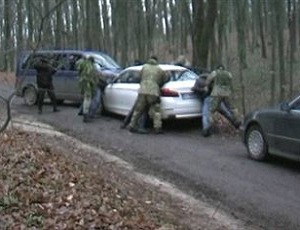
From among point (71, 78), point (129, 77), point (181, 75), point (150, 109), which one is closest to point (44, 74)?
point (71, 78)

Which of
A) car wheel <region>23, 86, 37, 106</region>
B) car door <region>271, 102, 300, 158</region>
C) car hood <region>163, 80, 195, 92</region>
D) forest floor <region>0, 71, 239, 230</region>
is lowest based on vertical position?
forest floor <region>0, 71, 239, 230</region>

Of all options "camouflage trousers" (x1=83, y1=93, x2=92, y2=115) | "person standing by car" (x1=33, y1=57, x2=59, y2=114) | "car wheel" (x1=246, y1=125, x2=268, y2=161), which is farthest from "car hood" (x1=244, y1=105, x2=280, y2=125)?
A: "person standing by car" (x1=33, y1=57, x2=59, y2=114)

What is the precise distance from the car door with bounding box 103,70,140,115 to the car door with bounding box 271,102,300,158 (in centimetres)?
562

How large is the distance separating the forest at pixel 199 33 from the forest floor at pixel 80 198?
6.31ft

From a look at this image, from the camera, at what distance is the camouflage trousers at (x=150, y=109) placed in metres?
15.4

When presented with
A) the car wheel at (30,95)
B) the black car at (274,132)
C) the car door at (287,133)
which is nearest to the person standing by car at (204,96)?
the black car at (274,132)

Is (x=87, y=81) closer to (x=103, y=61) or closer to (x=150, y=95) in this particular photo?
(x=150, y=95)

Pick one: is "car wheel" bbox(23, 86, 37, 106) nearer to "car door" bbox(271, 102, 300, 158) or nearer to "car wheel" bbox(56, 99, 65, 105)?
"car wheel" bbox(56, 99, 65, 105)

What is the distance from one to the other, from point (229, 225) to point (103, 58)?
43.0ft

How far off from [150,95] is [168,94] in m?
0.47

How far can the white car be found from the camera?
1547cm

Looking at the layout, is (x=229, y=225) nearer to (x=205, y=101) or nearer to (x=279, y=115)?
(x=279, y=115)

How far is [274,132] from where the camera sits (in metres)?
11.8

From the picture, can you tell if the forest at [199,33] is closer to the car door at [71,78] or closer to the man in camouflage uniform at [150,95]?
the car door at [71,78]
